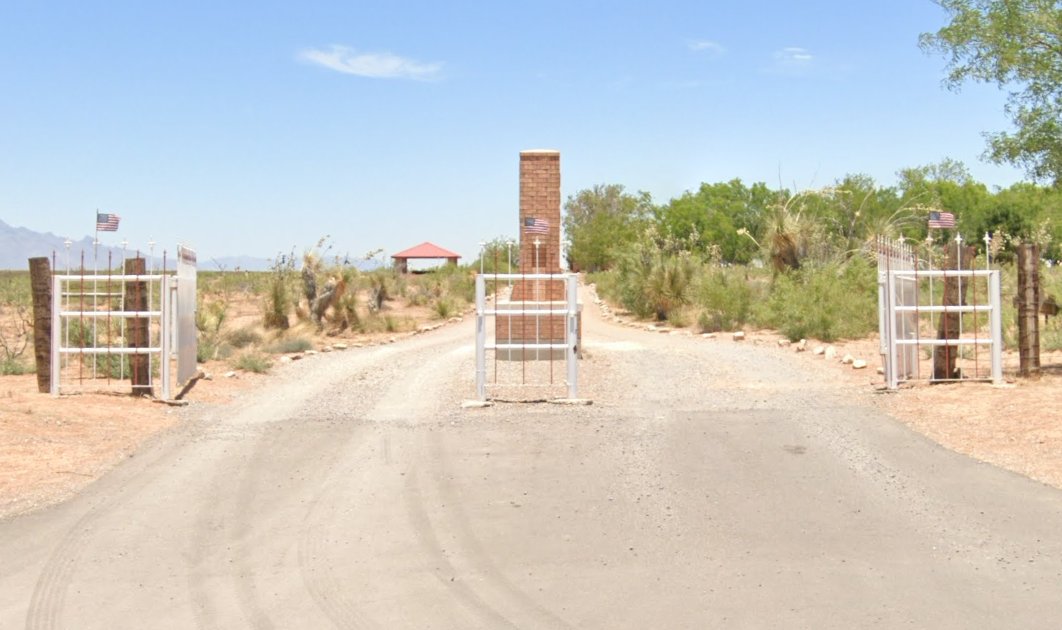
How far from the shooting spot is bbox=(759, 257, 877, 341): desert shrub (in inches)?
947

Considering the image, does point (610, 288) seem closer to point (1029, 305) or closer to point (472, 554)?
point (1029, 305)

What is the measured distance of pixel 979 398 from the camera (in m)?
13.7

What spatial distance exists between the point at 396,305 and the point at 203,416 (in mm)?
25968

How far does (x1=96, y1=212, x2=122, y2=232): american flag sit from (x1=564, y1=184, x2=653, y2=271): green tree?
57834 millimetres

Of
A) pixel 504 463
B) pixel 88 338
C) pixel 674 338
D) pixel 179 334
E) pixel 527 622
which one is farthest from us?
pixel 674 338

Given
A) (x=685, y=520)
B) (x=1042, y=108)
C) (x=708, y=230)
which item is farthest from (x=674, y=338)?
(x=708, y=230)

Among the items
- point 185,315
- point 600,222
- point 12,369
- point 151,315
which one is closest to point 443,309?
point 12,369

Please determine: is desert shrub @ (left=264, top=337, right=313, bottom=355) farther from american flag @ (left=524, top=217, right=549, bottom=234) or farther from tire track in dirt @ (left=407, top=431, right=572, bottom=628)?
tire track in dirt @ (left=407, top=431, right=572, bottom=628)

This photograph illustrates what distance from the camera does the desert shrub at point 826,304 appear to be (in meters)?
24.0

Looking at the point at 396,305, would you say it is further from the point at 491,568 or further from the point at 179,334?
the point at 491,568

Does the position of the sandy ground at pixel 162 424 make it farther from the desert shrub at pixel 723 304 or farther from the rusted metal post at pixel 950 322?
the desert shrub at pixel 723 304

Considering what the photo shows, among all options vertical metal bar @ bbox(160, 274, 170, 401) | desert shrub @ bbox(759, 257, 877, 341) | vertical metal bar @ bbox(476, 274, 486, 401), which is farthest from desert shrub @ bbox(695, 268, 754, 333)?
vertical metal bar @ bbox(160, 274, 170, 401)

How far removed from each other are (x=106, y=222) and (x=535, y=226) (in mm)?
7449

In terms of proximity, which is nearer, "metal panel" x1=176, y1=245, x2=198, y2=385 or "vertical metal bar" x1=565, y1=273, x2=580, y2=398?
"vertical metal bar" x1=565, y1=273, x2=580, y2=398
